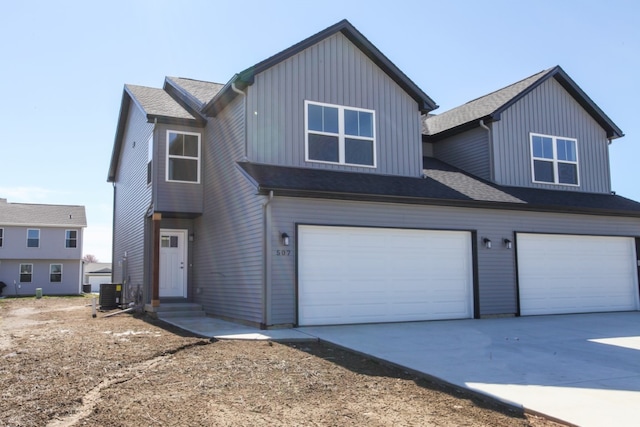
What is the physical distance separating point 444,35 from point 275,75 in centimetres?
429

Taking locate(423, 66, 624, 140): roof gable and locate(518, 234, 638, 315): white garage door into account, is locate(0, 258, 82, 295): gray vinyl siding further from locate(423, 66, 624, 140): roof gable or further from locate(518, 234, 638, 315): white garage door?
locate(518, 234, 638, 315): white garage door

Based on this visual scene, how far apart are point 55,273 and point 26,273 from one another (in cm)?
157

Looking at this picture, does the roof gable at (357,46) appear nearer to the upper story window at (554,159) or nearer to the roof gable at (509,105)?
the roof gable at (509,105)

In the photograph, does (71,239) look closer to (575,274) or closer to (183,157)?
(183,157)

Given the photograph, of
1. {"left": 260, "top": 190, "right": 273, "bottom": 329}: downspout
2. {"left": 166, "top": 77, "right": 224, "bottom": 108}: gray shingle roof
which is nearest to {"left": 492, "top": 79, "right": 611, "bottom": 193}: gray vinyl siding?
{"left": 260, "top": 190, "right": 273, "bottom": 329}: downspout

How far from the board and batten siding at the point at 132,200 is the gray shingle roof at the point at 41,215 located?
525 inches

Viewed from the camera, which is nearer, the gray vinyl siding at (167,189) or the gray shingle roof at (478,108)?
the gray vinyl siding at (167,189)

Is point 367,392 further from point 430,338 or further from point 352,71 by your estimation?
point 352,71

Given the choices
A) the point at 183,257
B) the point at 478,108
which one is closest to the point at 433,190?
the point at 478,108

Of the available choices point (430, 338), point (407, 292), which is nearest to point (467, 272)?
point (407, 292)

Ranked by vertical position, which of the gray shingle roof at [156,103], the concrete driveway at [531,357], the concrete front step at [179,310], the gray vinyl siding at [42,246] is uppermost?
the gray shingle roof at [156,103]

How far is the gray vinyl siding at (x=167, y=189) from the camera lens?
13.9 metres

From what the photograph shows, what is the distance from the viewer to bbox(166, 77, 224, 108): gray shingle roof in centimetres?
1494

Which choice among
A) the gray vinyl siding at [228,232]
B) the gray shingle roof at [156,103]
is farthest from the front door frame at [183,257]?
the gray shingle roof at [156,103]
